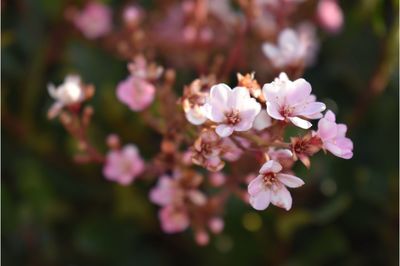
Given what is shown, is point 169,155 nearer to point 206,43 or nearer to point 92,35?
point 206,43

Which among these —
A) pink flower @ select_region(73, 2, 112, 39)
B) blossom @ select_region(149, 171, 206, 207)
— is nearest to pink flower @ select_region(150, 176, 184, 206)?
blossom @ select_region(149, 171, 206, 207)

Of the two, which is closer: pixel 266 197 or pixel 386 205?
pixel 266 197

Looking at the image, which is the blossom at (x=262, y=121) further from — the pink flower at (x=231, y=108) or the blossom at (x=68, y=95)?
the blossom at (x=68, y=95)

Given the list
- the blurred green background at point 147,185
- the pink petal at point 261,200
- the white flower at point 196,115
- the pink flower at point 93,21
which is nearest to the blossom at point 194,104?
the white flower at point 196,115

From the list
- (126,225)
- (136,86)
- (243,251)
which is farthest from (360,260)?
(136,86)

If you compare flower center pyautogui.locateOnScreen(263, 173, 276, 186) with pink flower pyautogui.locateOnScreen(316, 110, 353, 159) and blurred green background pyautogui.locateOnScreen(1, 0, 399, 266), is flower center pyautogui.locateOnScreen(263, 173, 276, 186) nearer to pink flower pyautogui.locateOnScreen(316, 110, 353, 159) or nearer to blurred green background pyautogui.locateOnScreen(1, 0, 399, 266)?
pink flower pyautogui.locateOnScreen(316, 110, 353, 159)

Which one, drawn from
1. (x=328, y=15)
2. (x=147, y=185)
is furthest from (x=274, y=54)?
(x=147, y=185)

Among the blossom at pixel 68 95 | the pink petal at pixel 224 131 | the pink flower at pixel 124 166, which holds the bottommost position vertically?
the pink petal at pixel 224 131
